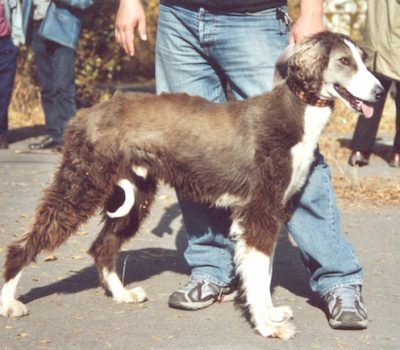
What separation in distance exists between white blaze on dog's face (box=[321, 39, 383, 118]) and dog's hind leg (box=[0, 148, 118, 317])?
1292 millimetres

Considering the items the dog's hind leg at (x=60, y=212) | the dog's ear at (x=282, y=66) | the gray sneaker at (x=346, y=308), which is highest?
the dog's ear at (x=282, y=66)

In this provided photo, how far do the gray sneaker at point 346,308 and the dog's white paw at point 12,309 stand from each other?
1.70 metres

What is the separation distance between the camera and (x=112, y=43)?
43.6ft

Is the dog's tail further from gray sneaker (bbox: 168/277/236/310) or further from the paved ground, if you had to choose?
gray sneaker (bbox: 168/277/236/310)

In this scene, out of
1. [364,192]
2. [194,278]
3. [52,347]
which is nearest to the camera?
[52,347]

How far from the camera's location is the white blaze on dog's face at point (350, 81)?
16.0ft

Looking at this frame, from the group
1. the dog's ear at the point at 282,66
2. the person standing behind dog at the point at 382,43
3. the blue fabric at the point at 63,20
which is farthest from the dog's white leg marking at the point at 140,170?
the blue fabric at the point at 63,20

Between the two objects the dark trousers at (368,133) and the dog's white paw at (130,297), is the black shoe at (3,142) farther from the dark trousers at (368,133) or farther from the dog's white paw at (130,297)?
the dog's white paw at (130,297)

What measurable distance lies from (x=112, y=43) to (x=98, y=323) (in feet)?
28.2

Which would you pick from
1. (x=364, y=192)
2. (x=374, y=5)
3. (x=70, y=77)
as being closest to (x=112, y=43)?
(x=70, y=77)

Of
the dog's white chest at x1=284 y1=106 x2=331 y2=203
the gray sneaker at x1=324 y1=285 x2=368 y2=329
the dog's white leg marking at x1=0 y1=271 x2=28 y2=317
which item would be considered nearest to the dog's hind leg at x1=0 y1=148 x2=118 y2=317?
the dog's white leg marking at x1=0 y1=271 x2=28 y2=317

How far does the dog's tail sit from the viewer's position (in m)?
5.08

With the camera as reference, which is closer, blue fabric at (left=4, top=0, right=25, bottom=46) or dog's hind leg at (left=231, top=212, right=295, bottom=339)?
dog's hind leg at (left=231, top=212, right=295, bottom=339)

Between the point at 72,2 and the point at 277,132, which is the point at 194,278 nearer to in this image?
the point at 277,132
